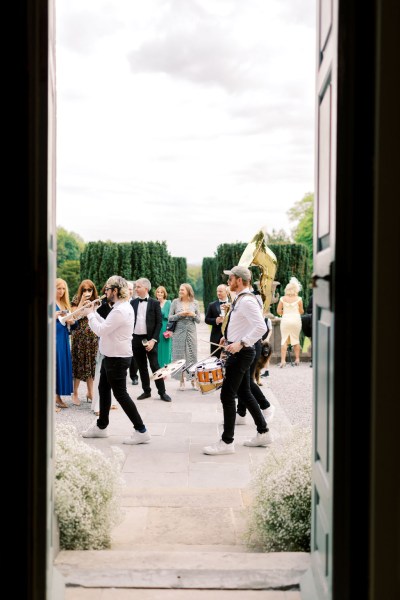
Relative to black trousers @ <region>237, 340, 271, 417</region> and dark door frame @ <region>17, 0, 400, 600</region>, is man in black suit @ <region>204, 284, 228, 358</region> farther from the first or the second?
dark door frame @ <region>17, 0, 400, 600</region>

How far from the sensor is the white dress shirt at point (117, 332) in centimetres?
752

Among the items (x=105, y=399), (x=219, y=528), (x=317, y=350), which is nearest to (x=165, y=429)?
(x=105, y=399)

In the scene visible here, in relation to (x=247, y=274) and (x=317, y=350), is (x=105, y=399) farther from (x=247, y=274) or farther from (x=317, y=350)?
(x=317, y=350)

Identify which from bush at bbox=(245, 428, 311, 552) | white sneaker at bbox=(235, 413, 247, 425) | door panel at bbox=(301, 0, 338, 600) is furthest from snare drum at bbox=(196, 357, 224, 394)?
door panel at bbox=(301, 0, 338, 600)

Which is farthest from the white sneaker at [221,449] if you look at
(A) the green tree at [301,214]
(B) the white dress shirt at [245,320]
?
(A) the green tree at [301,214]

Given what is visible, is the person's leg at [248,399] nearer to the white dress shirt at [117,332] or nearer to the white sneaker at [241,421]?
the white dress shirt at [117,332]

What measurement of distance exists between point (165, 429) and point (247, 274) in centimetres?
277

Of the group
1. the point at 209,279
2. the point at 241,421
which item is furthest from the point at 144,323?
the point at 209,279

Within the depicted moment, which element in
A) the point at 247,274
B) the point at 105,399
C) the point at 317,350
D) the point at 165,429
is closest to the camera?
the point at 317,350

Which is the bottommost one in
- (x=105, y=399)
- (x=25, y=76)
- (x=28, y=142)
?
(x=105, y=399)

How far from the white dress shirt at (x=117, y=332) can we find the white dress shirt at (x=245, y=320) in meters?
1.12

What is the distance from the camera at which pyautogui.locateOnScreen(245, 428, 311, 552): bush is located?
428 centimetres

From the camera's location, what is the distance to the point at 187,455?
304 inches

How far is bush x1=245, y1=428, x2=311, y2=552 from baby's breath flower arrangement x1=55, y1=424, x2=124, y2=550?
0.94 meters
